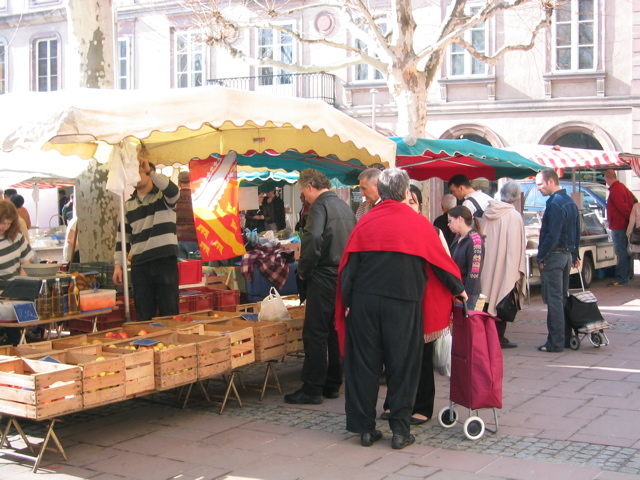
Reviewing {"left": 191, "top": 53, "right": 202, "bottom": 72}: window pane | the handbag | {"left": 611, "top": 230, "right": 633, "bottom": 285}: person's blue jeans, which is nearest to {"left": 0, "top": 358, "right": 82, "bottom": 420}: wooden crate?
the handbag

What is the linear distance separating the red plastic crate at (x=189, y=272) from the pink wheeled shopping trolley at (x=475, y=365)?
451 cm

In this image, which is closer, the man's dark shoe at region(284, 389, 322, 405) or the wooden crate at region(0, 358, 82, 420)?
the wooden crate at region(0, 358, 82, 420)

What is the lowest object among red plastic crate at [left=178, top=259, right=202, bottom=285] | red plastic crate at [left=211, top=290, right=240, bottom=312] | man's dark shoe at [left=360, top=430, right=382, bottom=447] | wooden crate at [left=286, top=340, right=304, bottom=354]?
man's dark shoe at [left=360, top=430, right=382, bottom=447]

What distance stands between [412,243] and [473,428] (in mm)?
1369

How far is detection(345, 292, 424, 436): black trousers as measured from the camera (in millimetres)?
5188

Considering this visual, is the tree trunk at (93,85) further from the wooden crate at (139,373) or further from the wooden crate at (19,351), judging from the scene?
the wooden crate at (139,373)

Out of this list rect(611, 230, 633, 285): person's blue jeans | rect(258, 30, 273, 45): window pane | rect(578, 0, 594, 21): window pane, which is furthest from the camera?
rect(258, 30, 273, 45): window pane

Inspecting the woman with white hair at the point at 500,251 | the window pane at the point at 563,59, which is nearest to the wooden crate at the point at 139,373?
the woman with white hair at the point at 500,251

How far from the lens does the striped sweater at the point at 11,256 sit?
24.4ft

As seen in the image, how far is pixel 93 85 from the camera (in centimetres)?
871

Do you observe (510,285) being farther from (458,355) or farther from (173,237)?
(173,237)

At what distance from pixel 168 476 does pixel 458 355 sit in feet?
6.82

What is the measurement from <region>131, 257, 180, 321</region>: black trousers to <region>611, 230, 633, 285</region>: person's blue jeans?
1010cm

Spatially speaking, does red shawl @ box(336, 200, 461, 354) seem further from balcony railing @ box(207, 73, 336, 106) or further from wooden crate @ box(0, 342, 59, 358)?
balcony railing @ box(207, 73, 336, 106)
